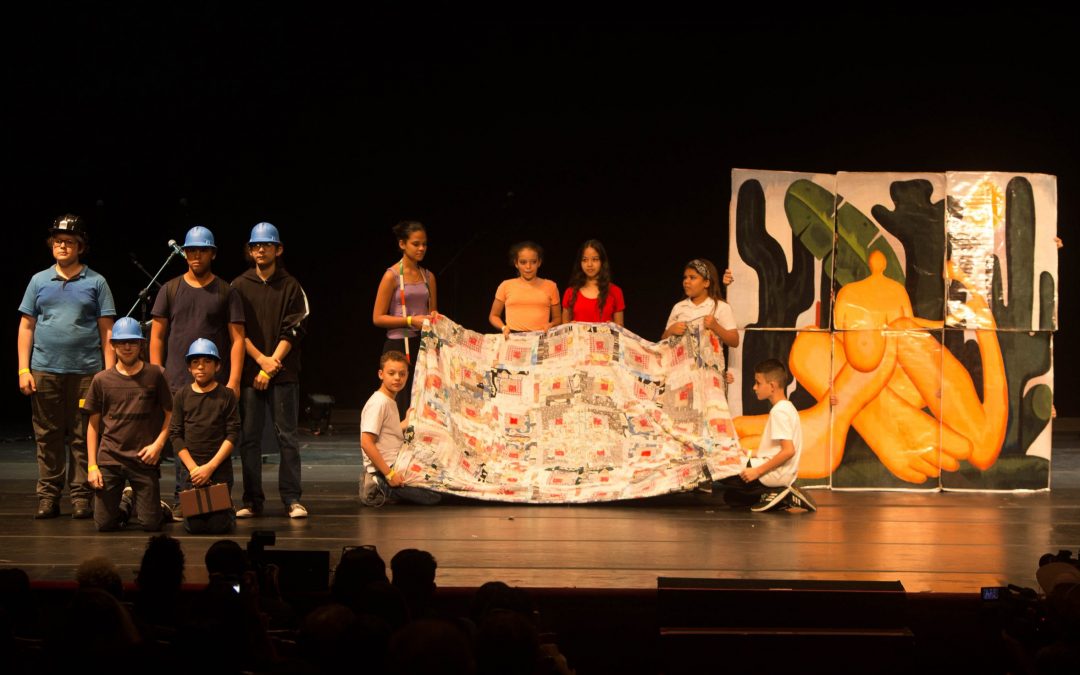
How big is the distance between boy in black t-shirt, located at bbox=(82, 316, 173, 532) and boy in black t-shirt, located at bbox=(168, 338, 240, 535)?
3.7 inches

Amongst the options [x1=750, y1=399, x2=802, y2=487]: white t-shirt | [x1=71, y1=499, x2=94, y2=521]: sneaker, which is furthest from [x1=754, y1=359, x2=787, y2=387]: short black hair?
[x1=71, y1=499, x2=94, y2=521]: sneaker

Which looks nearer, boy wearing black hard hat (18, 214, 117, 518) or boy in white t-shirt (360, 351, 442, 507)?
boy wearing black hard hat (18, 214, 117, 518)

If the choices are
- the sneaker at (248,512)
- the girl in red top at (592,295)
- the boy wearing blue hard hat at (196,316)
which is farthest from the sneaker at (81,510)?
the girl in red top at (592,295)

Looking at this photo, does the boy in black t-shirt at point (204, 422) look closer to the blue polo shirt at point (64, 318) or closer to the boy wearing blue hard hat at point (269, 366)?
the boy wearing blue hard hat at point (269, 366)

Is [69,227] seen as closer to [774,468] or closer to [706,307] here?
[706,307]

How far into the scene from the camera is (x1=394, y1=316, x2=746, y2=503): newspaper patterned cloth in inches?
261

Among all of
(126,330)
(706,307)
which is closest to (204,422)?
(126,330)

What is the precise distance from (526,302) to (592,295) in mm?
381

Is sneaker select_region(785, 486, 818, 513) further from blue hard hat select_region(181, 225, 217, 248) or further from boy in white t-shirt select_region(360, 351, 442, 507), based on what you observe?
blue hard hat select_region(181, 225, 217, 248)

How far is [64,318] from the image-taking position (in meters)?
6.24

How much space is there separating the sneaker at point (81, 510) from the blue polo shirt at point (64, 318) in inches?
25.3

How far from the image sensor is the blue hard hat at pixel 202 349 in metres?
5.86

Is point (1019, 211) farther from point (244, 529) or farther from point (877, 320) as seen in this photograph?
point (244, 529)

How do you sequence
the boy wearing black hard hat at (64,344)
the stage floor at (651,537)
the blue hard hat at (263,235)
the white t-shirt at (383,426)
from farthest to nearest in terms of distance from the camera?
the white t-shirt at (383,426) → the blue hard hat at (263,235) → the boy wearing black hard hat at (64,344) → the stage floor at (651,537)
